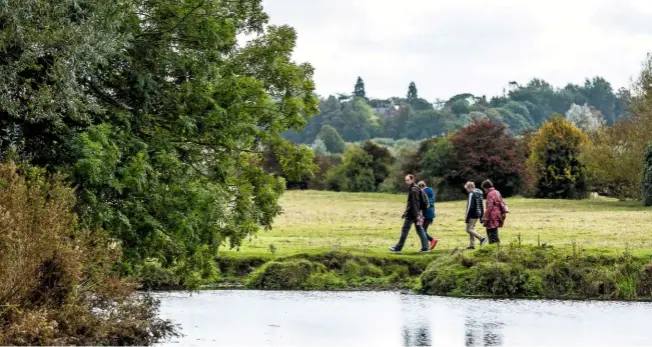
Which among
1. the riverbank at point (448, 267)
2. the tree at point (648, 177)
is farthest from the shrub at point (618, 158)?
the riverbank at point (448, 267)

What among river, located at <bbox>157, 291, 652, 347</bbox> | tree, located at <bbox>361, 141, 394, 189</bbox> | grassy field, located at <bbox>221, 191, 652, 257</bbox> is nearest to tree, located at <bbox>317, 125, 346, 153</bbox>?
tree, located at <bbox>361, 141, 394, 189</bbox>

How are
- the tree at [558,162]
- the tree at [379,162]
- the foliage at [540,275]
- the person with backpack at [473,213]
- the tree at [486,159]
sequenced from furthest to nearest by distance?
the tree at [379,162]
the tree at [558,162]
the tree at [486,159]
the person with backpack at [473,213]
the foliage at [540,275]

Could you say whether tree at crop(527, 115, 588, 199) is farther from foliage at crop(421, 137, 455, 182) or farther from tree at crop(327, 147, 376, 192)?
tree at crop(327, 147, 376, 192)

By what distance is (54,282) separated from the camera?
565 inches

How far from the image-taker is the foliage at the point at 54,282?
1348 centimetres

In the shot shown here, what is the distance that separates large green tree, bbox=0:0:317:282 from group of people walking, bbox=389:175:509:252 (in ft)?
19.8

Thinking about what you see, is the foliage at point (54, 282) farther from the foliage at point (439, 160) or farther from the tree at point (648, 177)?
the foliage at point (439, 160)

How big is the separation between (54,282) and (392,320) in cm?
719

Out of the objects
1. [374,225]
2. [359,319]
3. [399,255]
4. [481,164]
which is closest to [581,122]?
[481,164]

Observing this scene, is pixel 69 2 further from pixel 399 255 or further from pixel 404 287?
pixel 399 255

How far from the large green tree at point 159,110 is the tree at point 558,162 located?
58.8 metres

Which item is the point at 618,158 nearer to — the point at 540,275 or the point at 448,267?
the point at 448,267

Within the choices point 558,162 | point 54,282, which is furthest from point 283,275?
point 558,162

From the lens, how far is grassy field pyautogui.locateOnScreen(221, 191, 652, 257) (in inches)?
1225
